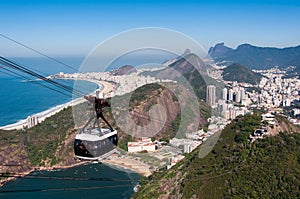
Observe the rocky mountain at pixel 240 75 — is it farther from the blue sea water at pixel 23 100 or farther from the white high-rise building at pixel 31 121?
the white high-rise building at pixel 31 121

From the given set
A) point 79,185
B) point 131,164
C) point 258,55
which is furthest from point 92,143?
point 258,55

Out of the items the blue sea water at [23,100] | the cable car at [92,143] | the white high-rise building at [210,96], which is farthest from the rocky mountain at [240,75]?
the cable car at [92,143]

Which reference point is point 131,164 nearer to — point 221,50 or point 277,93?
point 277,93

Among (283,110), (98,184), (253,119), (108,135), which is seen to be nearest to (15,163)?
(98,184)

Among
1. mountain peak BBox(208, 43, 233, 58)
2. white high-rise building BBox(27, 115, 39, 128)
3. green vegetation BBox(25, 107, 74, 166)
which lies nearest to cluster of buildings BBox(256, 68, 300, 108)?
green vegetation BBox(25, 107, 74, 166)

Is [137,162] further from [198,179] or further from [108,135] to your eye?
[108,135]

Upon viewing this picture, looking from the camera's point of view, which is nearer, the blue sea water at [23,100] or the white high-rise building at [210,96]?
the white high-rise building at [210,96]
